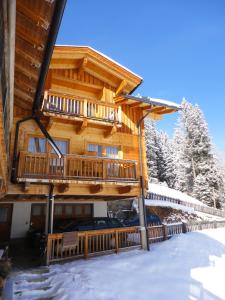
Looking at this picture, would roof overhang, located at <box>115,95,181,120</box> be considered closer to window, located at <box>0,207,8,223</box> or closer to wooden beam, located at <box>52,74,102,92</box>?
wooden beam, located at <box>52,74,102,92</box>

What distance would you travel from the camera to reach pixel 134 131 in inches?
605

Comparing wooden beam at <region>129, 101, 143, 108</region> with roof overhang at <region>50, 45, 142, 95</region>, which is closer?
roof overhang at <region>50, 45, 142, 95</region>

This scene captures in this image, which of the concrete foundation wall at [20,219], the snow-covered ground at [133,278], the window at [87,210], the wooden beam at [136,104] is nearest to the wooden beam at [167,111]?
the wooden beam at [136,104]

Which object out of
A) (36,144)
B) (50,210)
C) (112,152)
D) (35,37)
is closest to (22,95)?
(36,144)

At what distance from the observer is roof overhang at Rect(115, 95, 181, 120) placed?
1477 cm

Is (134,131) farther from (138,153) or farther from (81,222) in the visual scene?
(81,222)

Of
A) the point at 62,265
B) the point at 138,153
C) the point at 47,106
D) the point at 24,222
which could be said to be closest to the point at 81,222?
the point at 62,265

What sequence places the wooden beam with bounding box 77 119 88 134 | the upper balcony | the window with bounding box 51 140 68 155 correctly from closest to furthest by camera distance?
the upper balcony, the wooden beam with bounding box 77 119 88 134, the window with bounding box 51 140 68 155

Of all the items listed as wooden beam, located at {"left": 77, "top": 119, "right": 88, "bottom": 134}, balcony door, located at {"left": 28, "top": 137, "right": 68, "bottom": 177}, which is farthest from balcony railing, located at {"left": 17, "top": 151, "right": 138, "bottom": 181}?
wooden beam, located at {"left": 77, "top": 119, "right": 88, "bottom": 134}

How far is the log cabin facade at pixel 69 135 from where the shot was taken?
10281 mm

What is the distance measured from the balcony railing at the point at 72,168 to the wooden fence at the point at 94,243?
110 inches

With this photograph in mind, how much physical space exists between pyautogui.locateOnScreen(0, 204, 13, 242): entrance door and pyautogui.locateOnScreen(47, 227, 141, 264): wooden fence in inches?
197

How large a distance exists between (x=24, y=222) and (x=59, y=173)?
625cm

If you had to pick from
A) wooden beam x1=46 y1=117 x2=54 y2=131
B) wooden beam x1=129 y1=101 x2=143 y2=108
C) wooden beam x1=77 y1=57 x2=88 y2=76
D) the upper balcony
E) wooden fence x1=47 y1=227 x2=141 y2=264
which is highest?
wooden beam x1=77 y1=57 x2=88 y2=76
